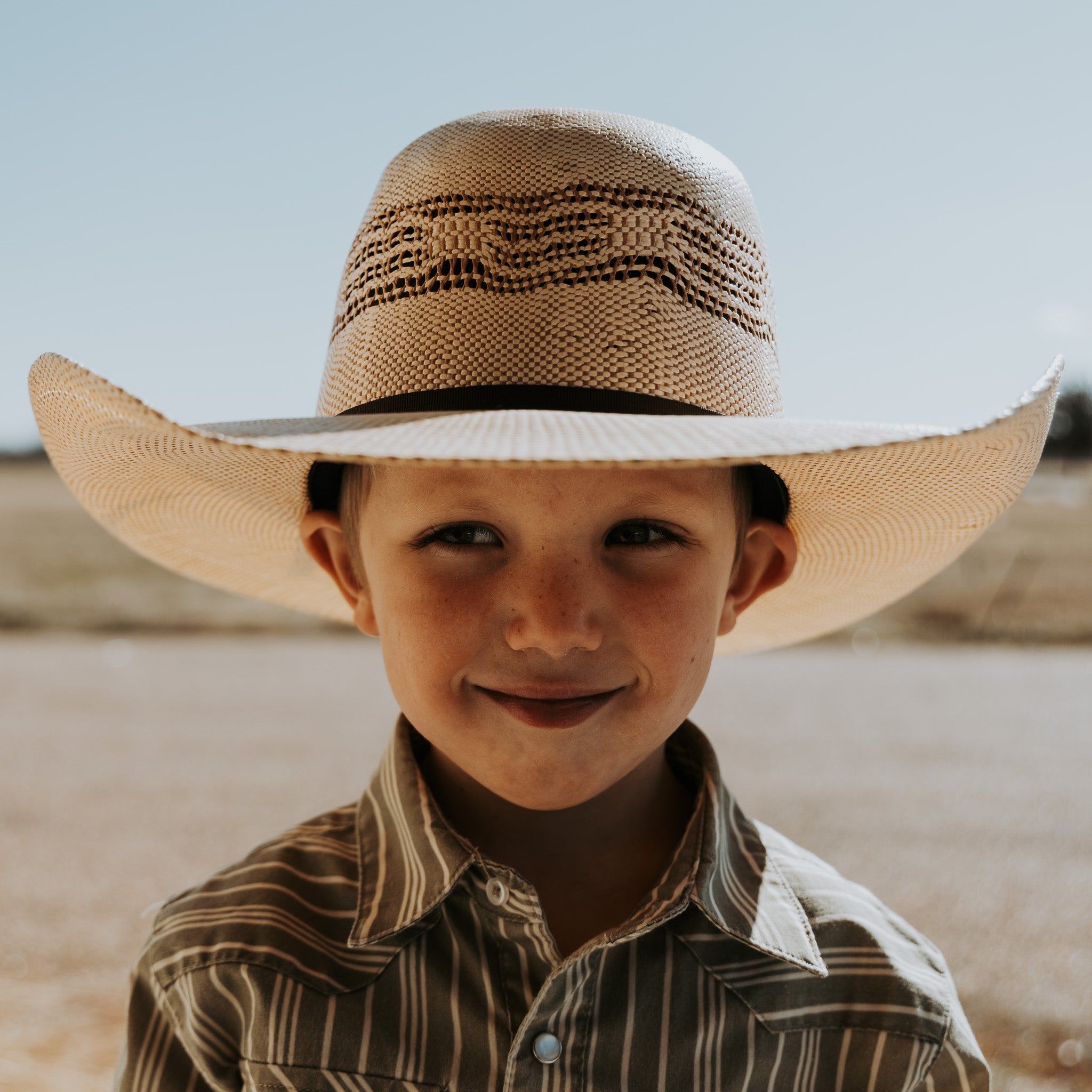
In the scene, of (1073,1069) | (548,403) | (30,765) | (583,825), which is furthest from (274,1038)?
(30,765)

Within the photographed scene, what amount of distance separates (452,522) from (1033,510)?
8.60ft

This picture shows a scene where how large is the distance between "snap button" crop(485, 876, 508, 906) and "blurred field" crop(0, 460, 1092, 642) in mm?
2045

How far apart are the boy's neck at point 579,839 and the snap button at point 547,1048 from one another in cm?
12

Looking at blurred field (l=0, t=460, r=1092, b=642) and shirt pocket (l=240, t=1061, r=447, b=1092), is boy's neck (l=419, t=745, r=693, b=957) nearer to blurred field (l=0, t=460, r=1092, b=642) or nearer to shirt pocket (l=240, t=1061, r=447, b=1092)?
shirt pocket (l=240, t=1061, r=447, b=1092)

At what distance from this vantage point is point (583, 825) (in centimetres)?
87

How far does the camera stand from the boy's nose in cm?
66

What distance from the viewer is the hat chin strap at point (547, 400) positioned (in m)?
0.67

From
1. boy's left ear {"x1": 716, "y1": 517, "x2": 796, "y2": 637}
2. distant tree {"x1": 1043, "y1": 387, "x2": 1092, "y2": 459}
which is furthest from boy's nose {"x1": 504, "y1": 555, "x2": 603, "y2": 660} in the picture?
distant tree {"x1": 1043, "y1": 387, "x2": 1092, "y2": 459}

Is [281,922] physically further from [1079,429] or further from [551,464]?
[1079,429]

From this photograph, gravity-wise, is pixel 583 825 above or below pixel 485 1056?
above

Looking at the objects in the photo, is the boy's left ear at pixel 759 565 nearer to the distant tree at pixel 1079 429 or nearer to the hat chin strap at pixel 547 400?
the hat chin strap at pixel 547 400

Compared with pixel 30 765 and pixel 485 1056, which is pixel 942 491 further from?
pixel 30 765

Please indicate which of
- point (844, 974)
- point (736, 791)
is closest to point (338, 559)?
point (844, 974)

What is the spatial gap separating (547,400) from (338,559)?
313mm
